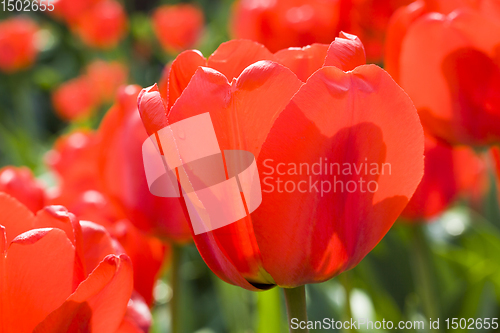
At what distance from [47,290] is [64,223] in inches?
1.7

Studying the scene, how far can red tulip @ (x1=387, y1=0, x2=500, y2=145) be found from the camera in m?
0.42

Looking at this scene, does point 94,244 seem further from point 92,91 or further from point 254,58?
point 92,91

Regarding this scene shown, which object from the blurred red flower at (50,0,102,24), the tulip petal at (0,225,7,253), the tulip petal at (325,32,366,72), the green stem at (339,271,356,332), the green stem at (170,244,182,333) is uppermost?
the tulip petal at (325,32,366,72)

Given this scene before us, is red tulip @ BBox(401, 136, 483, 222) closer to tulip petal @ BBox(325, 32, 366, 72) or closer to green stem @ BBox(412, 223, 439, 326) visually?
green stem @ BBox(412, 223, 439, 326)

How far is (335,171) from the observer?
276mm

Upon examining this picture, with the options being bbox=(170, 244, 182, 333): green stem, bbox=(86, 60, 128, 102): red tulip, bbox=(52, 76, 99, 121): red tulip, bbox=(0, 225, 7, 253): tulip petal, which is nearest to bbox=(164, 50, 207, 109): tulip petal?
bbox=(0, 225, 7, 253): tulip petal

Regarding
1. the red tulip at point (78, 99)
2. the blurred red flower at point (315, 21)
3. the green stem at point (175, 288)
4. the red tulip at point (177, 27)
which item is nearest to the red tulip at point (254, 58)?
the green stem at point (175, 288)

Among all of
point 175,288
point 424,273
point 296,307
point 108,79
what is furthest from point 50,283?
point 108,79

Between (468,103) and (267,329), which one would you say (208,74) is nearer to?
(468,103)

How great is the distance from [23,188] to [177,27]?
1.95 metres

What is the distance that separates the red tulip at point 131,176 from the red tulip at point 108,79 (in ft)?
5.67

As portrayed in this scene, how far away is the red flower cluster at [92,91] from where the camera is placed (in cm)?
216

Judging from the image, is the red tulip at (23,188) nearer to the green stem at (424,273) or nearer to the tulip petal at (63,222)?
the tulip petal at (63,222)

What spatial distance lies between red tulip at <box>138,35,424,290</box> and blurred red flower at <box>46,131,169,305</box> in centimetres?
11
